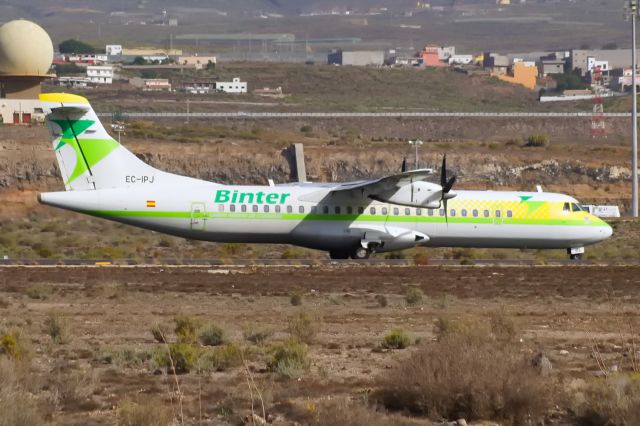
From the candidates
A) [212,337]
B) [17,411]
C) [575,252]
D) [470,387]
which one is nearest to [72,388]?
[17,411]

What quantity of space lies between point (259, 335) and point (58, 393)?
7.24 meters

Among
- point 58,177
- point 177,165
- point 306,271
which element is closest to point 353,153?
point 177,165

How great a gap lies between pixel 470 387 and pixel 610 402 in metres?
1.83

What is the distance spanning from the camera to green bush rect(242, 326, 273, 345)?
25.3m

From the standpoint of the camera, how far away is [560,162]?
98.4 metres

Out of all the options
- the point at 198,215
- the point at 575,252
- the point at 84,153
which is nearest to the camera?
the point at 84,153

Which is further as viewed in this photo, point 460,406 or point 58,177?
point 58,177

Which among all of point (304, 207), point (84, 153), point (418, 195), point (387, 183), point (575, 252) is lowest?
point (575, 252)

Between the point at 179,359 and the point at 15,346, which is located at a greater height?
the point at 15,346

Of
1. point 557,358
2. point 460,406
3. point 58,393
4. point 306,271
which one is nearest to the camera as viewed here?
point 460,406

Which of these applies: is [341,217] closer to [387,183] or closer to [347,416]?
[387,183]

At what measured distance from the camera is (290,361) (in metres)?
21.5

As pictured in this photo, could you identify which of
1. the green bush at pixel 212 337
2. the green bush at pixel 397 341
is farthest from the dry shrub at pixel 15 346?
the green bush at pixel 397 341

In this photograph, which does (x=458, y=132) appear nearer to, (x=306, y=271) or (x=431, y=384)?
(x=306, y=271)
